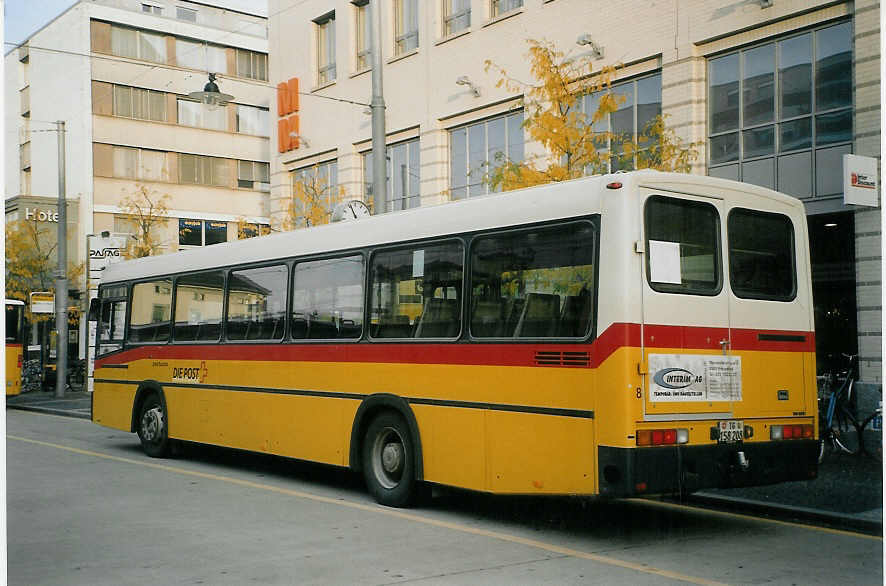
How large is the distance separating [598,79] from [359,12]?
416 inches

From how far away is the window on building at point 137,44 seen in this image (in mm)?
48781

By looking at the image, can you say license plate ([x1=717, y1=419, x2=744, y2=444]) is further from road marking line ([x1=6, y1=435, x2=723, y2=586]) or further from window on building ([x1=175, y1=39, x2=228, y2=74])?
window on building ([x1=175, y1=39, x2=228, y2=74])

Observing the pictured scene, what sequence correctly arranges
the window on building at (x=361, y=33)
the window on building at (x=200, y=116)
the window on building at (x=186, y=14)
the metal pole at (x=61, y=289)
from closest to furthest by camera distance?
the window on building at (x=361, y=33) → the metal pole at (x=61, y=289) → the window on building at (x=200, y=116) → the window on building at (x=186, y=14)

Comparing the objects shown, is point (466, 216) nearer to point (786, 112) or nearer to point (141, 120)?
point (786, 112)

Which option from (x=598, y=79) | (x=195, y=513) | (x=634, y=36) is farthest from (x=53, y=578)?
(x=634, y=36)

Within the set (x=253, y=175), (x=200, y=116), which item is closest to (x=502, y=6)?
(x=200, y=116)

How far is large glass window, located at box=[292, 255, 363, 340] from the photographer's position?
433 inches

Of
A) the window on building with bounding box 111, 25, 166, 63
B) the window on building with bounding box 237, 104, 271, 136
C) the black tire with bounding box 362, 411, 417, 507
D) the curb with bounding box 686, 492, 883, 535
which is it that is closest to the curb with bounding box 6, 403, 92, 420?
the black tire with bounding box 362, 411, 417, 507

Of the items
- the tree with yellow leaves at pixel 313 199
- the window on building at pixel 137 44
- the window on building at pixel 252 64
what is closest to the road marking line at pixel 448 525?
the tree with yellow leaves at pixel 313 199

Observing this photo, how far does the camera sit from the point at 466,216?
968 centimetres

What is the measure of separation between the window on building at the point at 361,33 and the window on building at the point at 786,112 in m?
11.0

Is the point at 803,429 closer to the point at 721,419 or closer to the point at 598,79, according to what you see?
the point at 721,419

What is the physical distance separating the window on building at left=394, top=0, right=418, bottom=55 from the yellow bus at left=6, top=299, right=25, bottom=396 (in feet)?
42.8

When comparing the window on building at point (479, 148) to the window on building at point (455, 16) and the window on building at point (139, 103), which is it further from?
the window on building at point (139, 103)
